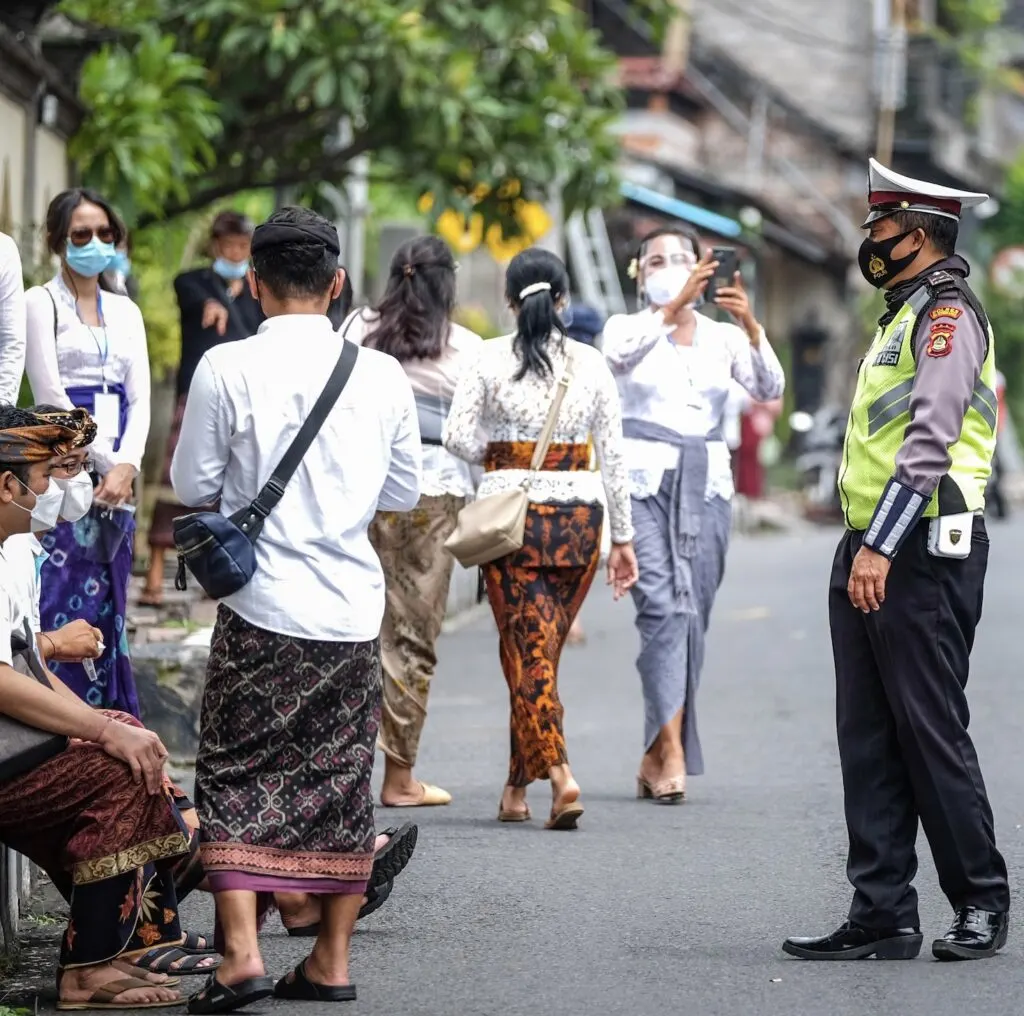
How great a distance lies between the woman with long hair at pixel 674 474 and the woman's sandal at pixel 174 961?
9.38 ft

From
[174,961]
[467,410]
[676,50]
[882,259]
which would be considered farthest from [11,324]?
[676,50]

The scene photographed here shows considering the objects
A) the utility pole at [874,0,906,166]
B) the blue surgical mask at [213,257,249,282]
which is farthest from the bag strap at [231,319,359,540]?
the utility pole at [874,0,906,166]

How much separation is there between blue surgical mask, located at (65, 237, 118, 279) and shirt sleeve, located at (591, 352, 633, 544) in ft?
5.59

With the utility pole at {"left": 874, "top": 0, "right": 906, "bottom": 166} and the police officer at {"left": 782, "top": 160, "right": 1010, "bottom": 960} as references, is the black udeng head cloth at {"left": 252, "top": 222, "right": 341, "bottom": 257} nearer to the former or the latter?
the police officer at {"left": 782, "top": 160, "right": 1010, "bottom": 960}

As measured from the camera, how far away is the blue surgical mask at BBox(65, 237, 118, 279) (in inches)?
289

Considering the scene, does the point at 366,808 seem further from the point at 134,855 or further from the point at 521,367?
the point at 521,367

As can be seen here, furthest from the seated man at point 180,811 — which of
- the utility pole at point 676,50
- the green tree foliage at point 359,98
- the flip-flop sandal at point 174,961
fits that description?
the utility pole at point 676,50

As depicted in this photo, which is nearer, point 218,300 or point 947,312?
point 947,312

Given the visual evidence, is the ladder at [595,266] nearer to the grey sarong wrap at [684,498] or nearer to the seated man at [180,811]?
the grey sarong wrap at [684,498]

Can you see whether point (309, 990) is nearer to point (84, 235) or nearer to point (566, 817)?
point (566, 817)

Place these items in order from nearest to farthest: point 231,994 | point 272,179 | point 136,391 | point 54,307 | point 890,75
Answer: point 231,994
point 54,307
point 136,391
point 272,179
point 890,75

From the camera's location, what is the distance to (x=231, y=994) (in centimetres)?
490

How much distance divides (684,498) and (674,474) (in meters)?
0.10

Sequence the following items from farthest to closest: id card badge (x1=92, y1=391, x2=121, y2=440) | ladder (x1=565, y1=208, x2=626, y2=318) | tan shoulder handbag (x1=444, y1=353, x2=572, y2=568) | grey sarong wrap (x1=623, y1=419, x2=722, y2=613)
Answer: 1. ladder (x1=565, y1=208, x2=626, y2=318)
2. grey sarong wrap (x1=623, y1=419, x2=722, y2=613)
3. id card badge (x1=92, y1=391, x2=121, y2=440)
4. tan shoulder handbag (x1=444, y1=353, x2=572, y2=568)
